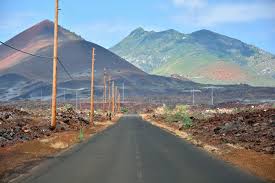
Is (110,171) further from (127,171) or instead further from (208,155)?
(208,155)

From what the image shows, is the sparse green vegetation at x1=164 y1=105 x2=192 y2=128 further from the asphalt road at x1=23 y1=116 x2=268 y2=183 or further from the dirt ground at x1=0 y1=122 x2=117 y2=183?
the asphalt road at x1=23 y1=116 x2=268 y2=183

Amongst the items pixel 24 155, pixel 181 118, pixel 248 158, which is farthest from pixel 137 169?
pixel 181 118

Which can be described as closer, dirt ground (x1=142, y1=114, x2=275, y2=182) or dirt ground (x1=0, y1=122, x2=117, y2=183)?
dirt ground (x1=0, y1=122, x2=117, y2=183)

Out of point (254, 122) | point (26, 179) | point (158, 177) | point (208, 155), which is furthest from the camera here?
point (254, 122)

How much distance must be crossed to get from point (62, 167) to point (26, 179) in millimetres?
3781

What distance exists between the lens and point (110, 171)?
18.9 meters

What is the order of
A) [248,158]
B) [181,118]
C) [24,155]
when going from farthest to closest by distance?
[181,118] < [248,158] < [24,155]

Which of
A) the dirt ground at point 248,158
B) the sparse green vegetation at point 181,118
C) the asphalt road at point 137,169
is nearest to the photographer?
the asphalt road at point 137,169

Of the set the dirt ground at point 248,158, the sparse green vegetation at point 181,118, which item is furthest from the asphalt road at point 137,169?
the sparse green vegetation at point 181,118

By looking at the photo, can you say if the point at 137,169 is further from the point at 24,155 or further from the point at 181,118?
the point at 181,118

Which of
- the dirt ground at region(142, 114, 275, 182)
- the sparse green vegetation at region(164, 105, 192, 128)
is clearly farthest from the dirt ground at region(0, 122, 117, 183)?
the sparse green vegetation at region(164, 105, 192, 128)

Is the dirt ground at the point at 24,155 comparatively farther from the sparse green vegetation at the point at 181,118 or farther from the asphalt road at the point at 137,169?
the sparse green vegetation at the point at 181,118

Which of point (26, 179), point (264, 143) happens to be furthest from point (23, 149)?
point (264, 143)

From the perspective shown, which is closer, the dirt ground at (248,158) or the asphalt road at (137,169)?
the asphalt road at (137,169)
